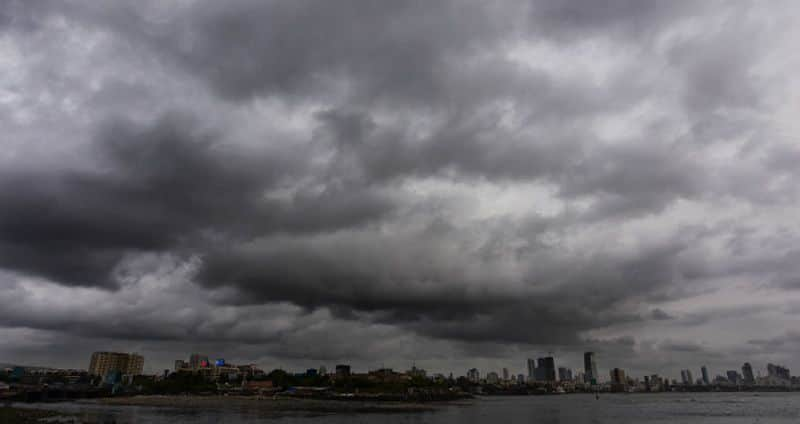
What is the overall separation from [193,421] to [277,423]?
20.0 metres

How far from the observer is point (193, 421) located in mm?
113000

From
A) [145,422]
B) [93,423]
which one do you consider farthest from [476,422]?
[93,423]

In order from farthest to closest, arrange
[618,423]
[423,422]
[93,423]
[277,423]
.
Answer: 1. [618,423]
2. [423,422]
3. [277,423]
4. [93,423]

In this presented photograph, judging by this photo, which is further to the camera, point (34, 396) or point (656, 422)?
point (34, 396)

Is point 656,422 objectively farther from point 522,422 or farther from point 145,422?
point 145,422

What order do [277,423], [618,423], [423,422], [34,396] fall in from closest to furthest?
[277,423] < [423,422] < [618,423] < [34,396]

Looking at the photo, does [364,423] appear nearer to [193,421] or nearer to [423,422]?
[423,422]

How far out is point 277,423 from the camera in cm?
10856

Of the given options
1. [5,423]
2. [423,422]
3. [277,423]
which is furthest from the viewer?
[423,422]

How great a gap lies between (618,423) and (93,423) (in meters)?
116

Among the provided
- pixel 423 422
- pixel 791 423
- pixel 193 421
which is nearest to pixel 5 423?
pixel 193 421

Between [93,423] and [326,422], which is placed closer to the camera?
[93,423]

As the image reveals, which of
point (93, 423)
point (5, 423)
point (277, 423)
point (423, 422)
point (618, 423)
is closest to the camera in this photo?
point (5, 423)

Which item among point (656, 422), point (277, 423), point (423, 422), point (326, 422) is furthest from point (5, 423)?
point (656, 422)
